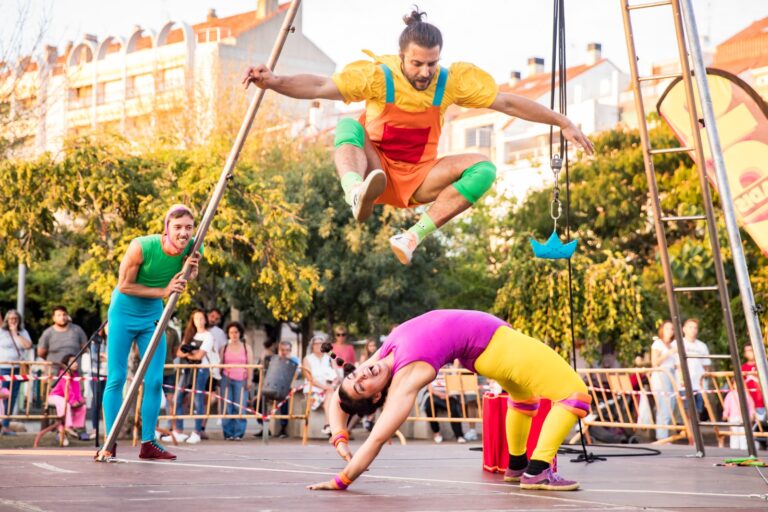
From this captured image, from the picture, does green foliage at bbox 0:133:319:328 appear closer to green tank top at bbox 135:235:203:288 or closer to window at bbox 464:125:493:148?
green tank top at bbox 135:235:203:288

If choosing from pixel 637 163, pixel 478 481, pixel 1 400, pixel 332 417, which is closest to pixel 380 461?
pixel 478 481

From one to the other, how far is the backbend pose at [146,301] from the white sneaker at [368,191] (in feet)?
8.48

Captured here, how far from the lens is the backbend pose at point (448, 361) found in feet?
20.8

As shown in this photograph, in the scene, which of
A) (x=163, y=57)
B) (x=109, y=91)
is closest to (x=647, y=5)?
(x=163, y=57)

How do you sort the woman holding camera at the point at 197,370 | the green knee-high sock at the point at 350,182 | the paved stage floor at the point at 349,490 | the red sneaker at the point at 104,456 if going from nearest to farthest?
1. the paved stage floor at the point at 349,490
2. the green knee-high sock at the point at 350,182
3. the red sneaker at the point at 104,456
4. the woman holding camera at the point at 197,370

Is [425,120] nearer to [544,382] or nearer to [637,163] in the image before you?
[544,382]

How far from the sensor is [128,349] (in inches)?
338

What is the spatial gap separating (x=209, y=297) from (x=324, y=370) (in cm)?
956

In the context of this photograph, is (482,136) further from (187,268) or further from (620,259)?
(187,268)

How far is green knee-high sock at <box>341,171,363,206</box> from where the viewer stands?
628 cm

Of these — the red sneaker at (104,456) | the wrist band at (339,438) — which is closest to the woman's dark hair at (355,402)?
the wrist band at (339,438)

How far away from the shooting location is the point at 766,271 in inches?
1011

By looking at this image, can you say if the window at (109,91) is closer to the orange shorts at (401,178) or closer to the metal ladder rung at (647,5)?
the metal ladder rung at (647,5)

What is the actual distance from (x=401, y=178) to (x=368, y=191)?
83 cm
